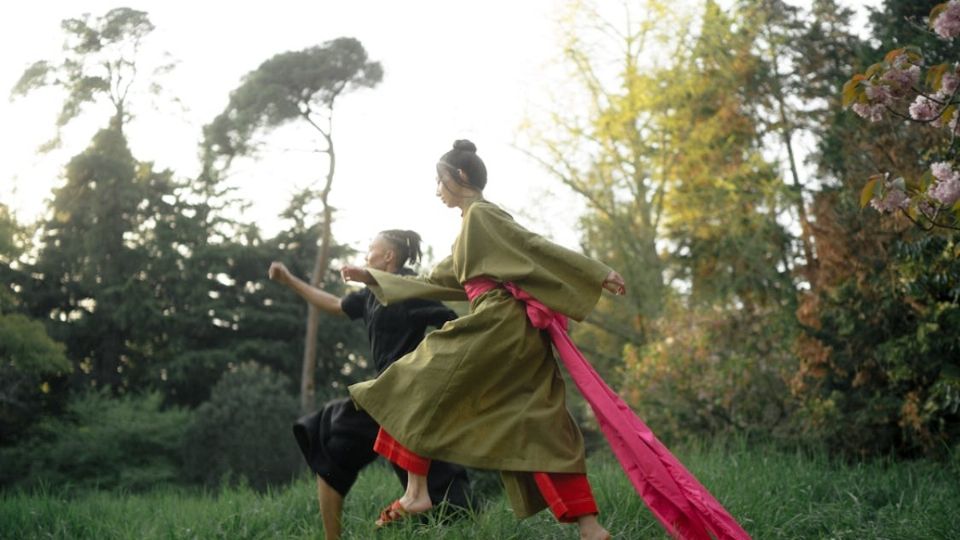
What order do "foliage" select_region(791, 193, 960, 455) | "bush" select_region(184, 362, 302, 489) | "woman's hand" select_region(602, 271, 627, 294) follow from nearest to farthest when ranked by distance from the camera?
"woman's hand" select_region(602, 271, 627, 294)
"foliage" select_region(791, 193, 960, 455)
"bush" select_region(184, 362, 302, 489)

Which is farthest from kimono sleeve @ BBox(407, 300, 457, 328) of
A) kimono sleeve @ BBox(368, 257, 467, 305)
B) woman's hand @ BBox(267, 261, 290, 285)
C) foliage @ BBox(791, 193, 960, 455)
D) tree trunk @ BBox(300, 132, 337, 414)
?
tree trunk @ BBox(300, 132, 337, 414)

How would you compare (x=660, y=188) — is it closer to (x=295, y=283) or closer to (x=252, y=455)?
(x=252, y=455)

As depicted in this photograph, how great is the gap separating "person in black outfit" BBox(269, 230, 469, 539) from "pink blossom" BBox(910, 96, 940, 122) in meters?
2.42

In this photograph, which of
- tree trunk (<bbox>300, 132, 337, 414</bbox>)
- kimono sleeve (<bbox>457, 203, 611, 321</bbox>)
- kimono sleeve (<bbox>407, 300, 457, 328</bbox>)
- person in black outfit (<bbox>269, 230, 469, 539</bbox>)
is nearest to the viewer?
kimono sleeve (<bbox>457, 203, 611, 321</bbox>)

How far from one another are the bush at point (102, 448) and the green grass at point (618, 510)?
13.7 m

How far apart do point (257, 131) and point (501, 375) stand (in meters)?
21.8

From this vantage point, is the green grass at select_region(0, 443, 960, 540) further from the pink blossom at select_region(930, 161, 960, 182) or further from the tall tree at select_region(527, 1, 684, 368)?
the tall tree at select_region(527, 1, 684, 368)

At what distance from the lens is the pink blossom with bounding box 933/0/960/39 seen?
4.29 metres

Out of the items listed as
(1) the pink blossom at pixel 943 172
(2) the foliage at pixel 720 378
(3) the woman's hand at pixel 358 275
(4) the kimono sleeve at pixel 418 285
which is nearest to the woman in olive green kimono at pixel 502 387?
(4) the kimono sleeve at pixel 418 285

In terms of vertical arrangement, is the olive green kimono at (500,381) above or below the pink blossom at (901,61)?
below

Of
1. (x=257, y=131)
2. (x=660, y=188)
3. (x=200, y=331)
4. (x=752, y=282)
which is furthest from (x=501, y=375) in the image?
(x=200, y=331)

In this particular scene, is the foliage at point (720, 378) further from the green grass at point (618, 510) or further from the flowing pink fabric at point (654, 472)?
the flowing pink fabric at point (654, 472)

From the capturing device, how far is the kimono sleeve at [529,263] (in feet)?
14.3

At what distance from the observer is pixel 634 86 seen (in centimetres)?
2044
